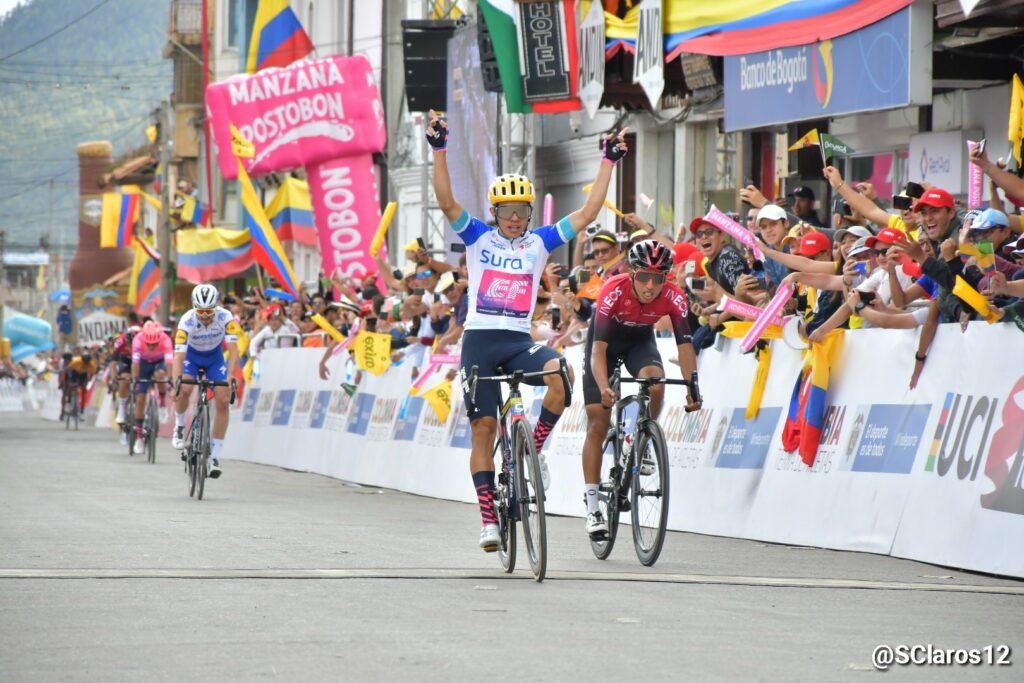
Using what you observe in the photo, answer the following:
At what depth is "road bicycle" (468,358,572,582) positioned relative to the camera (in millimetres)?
10336

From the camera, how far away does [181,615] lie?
851cm

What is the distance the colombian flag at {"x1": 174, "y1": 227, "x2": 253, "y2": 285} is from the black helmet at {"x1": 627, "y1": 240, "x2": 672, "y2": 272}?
40442 mm

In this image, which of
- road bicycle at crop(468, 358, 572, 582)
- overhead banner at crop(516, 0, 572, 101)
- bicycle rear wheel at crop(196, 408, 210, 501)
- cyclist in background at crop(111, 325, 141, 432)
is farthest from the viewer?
cyclist in background at crop(111, 325, 141, 432)

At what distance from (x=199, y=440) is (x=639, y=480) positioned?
297 inches

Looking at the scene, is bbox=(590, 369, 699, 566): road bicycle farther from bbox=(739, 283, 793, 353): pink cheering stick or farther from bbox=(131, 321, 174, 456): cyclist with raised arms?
bbox=(131, 321, 174, 456): cyclist with raised arms

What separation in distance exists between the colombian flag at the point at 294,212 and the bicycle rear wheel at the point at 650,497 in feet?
102

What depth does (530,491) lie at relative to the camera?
1062 cm

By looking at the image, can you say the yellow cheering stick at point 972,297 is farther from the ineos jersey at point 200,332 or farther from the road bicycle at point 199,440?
the ineos jersey at point 200,332

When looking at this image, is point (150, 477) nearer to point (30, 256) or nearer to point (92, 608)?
point (92, 608)

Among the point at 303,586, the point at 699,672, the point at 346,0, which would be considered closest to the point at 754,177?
the point at 303,586

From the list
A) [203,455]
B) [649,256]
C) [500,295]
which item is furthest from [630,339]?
[203,455]

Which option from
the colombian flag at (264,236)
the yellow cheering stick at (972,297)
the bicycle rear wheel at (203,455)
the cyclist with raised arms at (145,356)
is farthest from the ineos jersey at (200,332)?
the colombian flag at (264,236)

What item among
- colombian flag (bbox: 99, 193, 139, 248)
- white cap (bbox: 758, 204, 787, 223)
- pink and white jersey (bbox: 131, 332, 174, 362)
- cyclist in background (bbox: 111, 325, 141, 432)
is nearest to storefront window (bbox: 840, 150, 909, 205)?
white cap (bbox: 758, 204, 787, 223)

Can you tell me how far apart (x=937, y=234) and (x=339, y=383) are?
44.4 feet
